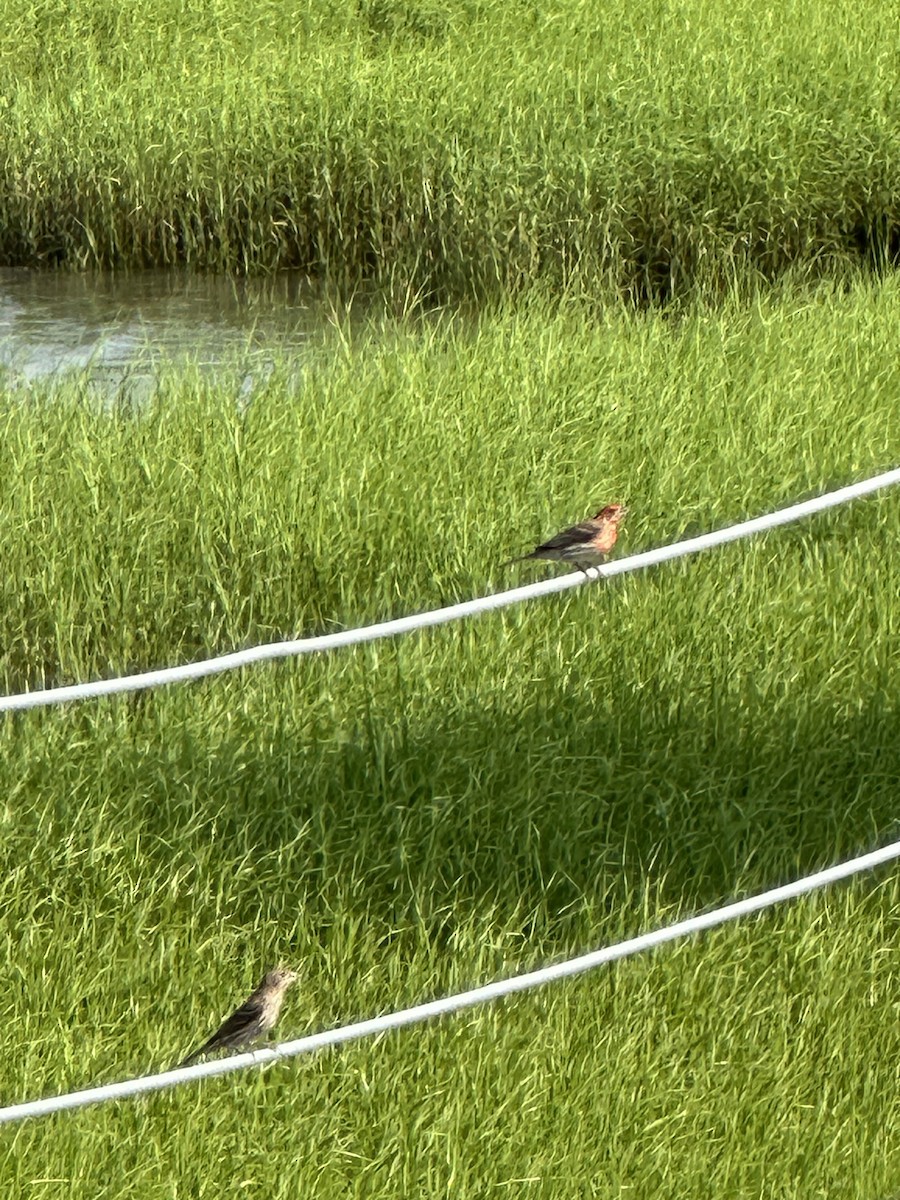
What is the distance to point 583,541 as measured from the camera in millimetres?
3486

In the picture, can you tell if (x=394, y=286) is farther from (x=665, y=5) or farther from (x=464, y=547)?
(x=464, y=547)

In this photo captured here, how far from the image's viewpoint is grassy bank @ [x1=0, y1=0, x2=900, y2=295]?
27.2 feet

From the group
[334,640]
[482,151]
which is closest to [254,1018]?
[334,640]

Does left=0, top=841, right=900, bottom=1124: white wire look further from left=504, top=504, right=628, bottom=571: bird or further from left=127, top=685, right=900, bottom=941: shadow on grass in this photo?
left=504, top=504, right=628, bottom=571: bird

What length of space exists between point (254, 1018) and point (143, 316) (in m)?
6.13

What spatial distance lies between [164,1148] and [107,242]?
6.85 metres

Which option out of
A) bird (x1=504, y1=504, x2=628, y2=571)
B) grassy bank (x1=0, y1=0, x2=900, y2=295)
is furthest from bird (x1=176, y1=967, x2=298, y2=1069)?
grassy bank (x1=0, y1=0, x2=900, y2=295)

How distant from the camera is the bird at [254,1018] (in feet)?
9.59

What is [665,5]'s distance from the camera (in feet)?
34.1

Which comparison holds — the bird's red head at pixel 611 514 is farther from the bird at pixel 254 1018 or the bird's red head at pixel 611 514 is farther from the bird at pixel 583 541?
the bird at pixel 254 1018

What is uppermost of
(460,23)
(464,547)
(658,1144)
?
(460,23)

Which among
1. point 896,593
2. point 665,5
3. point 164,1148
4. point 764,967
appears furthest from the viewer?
point 665,5

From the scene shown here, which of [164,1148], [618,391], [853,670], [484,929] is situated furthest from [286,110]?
[164,1148]

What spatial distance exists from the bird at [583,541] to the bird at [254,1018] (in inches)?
35.5
